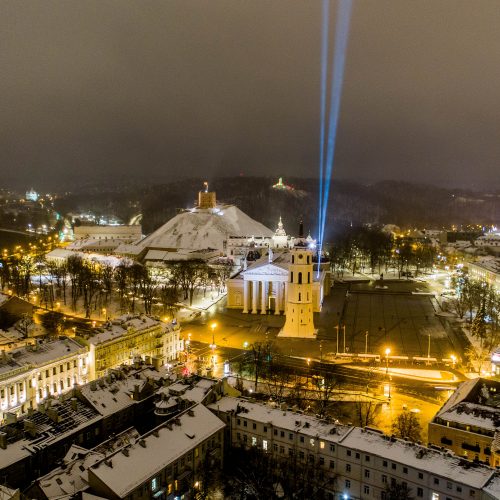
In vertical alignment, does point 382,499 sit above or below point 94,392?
below

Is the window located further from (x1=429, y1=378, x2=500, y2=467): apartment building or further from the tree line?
the tree line

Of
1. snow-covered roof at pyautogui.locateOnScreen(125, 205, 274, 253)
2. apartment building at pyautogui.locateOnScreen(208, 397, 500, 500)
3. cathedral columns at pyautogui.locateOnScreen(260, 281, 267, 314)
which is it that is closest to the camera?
apartment building at pyautogui.locateOnScreen(208, 397, 500, 500)

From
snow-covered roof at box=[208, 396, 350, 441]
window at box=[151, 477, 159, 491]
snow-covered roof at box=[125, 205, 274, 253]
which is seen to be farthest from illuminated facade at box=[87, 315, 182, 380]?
snow-covered roof at box=[125, 205, 274, 253]

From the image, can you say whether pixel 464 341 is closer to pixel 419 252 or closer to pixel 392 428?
pixel 392 428

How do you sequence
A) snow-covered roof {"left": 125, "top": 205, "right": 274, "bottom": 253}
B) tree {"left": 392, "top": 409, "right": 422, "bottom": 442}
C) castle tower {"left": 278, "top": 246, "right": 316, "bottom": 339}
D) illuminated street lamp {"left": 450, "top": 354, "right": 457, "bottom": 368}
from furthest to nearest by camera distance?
snow-covered roof {"left": 125, "top": 205, "right": 274, "bottom": 253}
castle tower {"left": 278, "top": 246, "right": 316, "bottom": 339}
illuminated street lamp {"left": 450, "top": 354, "right": 457, "bottom": 368}
tree {"left": 392, "top": 409, "right": 422, "bottom": 442}

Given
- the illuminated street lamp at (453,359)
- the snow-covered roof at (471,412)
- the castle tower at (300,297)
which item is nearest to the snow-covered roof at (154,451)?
the snow-covered roof at (471,412)

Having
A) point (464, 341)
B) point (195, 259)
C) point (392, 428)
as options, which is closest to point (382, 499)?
point (392, 428)

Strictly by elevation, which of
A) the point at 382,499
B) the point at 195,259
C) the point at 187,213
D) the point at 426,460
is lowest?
the point at 382,499

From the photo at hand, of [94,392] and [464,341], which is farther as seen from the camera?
[464,341]
